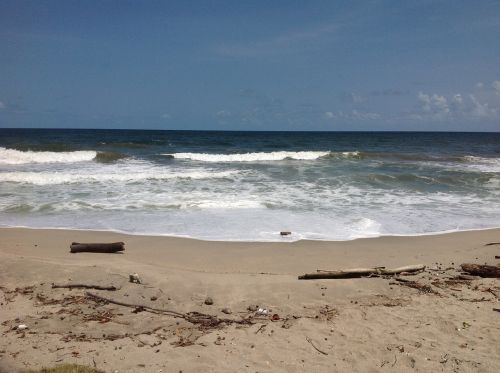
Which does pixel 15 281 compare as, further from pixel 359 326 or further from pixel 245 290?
pixel 359 326

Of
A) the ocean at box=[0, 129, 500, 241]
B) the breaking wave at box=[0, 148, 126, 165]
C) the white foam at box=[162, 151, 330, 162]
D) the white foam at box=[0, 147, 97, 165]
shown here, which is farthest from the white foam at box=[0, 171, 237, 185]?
the white foam at box=[162, 151, 330, 162]

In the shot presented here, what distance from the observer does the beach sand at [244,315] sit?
3.88m

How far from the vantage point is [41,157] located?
24188 mm

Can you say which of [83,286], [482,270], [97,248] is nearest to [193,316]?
[83,286]

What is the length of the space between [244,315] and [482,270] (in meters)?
4.19

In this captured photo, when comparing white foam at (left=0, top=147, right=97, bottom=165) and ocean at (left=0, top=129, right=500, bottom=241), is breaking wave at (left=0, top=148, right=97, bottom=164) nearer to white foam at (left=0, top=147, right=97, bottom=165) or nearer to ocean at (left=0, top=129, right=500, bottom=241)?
white foam at (left=0, top=147, right=97, bottom=165)

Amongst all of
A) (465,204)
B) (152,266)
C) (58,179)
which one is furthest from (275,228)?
(58,179)

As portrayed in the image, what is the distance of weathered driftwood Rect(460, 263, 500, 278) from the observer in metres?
6.42

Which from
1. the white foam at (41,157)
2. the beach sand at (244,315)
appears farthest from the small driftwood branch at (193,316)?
the white foam at (41,157)

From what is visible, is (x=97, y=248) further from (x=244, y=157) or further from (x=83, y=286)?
(x=244, y=157)

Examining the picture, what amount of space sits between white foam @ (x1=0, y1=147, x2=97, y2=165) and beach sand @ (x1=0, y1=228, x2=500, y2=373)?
695 inches

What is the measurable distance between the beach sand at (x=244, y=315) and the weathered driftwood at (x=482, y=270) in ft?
0.55

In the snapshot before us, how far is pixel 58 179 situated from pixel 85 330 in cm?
1284

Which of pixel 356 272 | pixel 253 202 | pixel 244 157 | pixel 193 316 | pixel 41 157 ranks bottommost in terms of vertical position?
pixel 193 316
